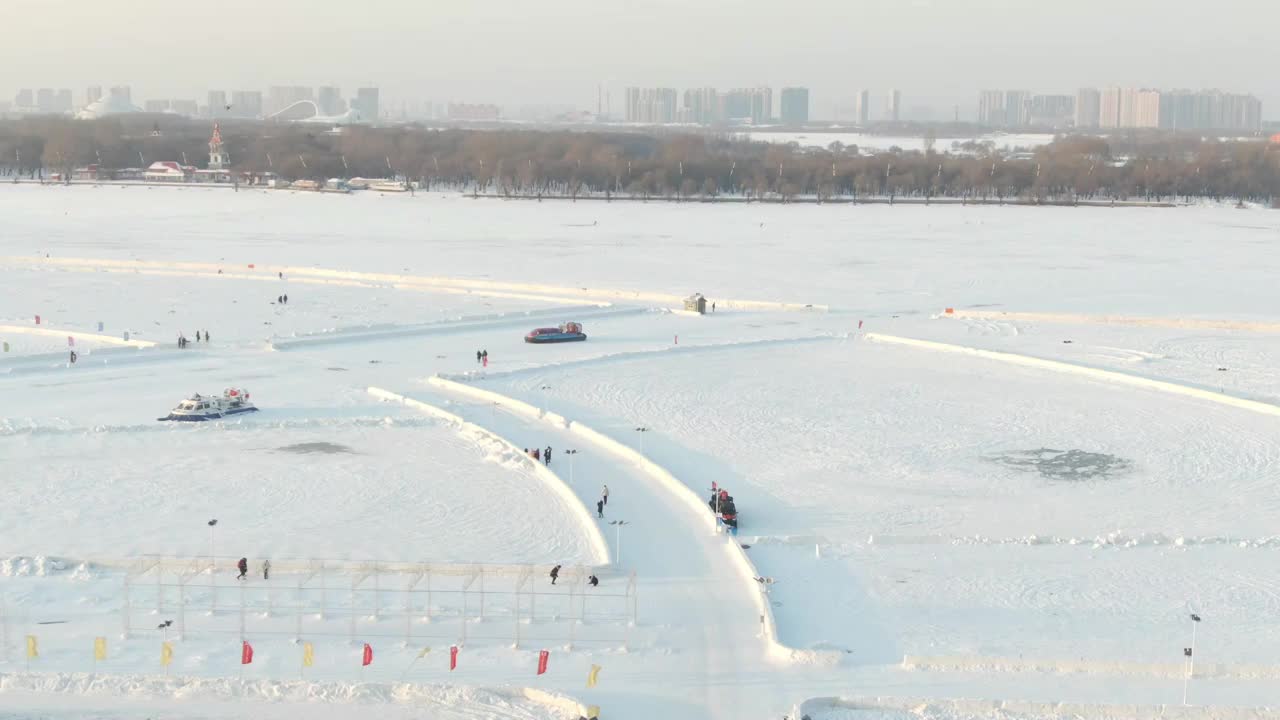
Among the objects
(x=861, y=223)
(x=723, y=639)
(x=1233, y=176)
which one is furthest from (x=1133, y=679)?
(x=1233, y=176)

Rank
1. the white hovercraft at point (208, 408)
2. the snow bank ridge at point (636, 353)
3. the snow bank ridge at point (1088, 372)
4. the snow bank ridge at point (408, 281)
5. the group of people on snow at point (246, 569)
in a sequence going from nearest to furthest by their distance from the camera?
the group of people on snow at point (246, 569), the white hovercraft at point (208, 408), the snow bank ridge at point (1088, 372), the snow bank ridge at point (636, 353), the snow bank ridge at point (408, 281)

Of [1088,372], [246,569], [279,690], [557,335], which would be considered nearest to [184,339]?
[557,335]

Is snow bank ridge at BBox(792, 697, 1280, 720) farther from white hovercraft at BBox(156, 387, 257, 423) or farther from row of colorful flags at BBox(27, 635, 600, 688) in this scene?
white hovercraft at BBox(156, 387, 257, 423)

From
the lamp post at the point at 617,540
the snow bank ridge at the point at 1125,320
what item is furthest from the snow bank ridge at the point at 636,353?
the lamp post at the point at 617,540

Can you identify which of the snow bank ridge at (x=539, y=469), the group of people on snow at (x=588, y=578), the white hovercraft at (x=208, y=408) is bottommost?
the group of people on snow at (x=588, y=578)

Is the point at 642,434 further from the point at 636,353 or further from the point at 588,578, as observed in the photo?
the point at 636,353

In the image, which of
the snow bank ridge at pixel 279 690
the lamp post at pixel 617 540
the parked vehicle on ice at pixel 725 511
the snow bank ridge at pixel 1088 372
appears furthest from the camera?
the snow bank ridge at pixel 1088 372

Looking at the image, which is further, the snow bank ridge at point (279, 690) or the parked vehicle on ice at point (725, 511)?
the parked vehicle on ice at point (725, 511)

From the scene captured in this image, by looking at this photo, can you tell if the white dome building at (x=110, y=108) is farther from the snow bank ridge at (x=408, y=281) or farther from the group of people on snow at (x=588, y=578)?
the group of people on snow at (x=588, y=578)
